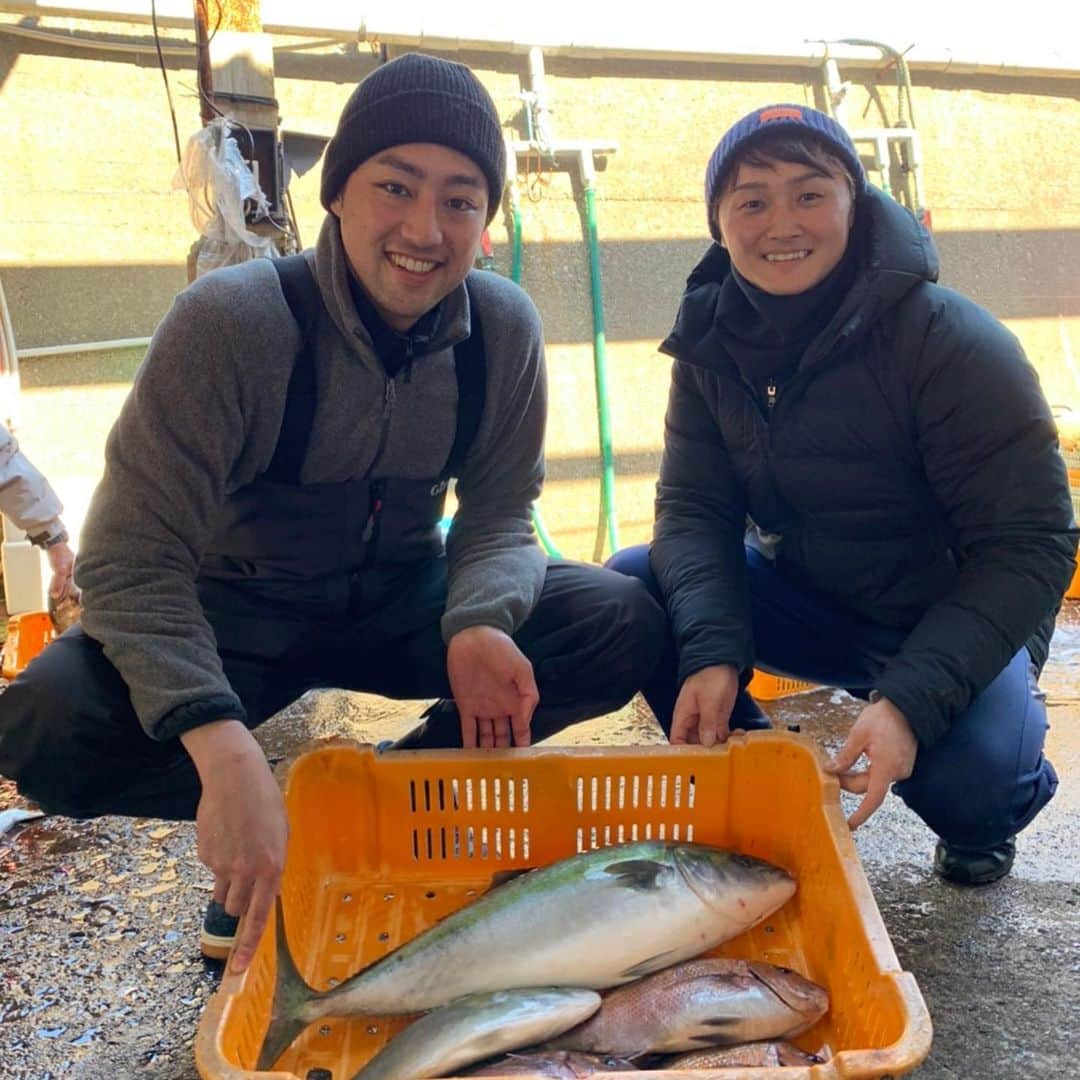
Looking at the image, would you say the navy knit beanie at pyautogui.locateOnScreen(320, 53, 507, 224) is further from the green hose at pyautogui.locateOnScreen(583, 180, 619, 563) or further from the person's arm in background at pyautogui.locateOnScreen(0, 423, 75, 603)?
the green hose at pyautogui.locateOnScreen(583, 180, 619, 563)

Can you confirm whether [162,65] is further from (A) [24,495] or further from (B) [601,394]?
(B) [601,394]

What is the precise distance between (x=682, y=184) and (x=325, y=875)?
4.39m

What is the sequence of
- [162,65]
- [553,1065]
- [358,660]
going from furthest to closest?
1. [162,65]
2. [358,660]
3. [553,1065]

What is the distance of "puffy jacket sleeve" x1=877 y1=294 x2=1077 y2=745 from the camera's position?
1.78 m

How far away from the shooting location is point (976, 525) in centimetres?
193

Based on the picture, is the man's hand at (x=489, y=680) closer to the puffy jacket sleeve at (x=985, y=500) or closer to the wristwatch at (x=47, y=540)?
the puffy jacket sleeve at (x=985, y=500)

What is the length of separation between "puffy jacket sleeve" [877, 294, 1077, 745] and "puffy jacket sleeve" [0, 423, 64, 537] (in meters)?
2.53

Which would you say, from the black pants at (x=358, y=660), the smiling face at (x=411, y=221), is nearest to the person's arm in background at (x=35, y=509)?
the black pants at (x=358, y=660)

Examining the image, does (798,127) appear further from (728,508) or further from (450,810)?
(450,810)

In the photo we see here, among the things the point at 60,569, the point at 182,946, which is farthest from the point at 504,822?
the point at 60,569

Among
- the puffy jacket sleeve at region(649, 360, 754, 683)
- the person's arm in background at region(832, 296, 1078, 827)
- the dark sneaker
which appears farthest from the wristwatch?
the person's arm in background at region(832, 296, 1078, 827)

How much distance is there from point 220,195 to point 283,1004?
8.53ft

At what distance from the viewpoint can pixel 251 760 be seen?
1.48 m

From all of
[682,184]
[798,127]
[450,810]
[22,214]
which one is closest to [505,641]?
[450,810]
